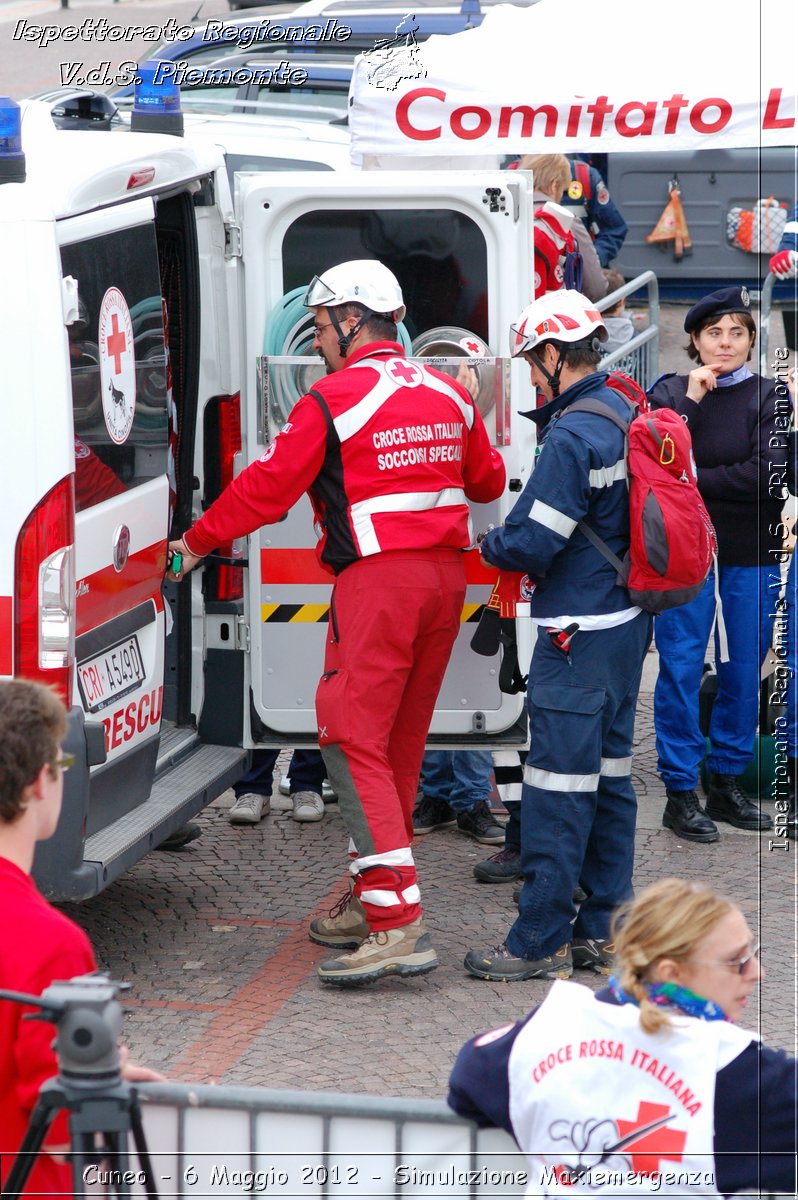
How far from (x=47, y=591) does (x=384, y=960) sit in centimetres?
158

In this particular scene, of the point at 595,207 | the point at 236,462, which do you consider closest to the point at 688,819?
the point at 236,462

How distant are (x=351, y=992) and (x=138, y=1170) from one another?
274cm

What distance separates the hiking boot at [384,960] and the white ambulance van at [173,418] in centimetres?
69

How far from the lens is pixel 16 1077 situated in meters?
2.42

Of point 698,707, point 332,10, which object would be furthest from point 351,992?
point 332,10

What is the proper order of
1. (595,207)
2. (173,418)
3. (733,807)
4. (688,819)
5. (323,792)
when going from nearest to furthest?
1. (173,418)
2. (688,819)
3. (733,807)
4. (323,792)
5. (595,207)

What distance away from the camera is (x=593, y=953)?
17.1ft

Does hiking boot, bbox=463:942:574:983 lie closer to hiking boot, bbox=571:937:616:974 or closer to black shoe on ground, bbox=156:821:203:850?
hiking boot, bbox=571:937:616:974

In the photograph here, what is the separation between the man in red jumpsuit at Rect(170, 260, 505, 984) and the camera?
4.96 metres

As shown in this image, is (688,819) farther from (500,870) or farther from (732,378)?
(732,378)

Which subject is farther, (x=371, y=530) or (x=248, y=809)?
(x=248, y=809)

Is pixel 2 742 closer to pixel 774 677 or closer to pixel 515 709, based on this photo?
pixel 515 709

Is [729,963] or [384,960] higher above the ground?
[729,963]

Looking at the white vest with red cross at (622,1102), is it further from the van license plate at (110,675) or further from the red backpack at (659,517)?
the red backpack at (659,517)
